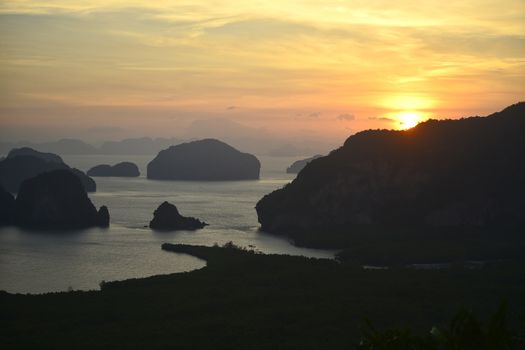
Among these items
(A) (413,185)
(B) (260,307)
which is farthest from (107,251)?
(A) (413,185)

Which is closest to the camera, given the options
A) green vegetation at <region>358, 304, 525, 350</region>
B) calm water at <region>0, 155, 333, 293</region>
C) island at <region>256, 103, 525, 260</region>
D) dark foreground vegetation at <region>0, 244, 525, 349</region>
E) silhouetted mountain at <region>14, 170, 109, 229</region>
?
green vegetation at <region>358, 304, 525, 350</region>

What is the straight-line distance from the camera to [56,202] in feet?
512

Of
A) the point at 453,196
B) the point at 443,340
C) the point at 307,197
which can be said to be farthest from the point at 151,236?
the point at 443,340

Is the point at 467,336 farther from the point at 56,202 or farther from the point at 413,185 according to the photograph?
the point at 56,202

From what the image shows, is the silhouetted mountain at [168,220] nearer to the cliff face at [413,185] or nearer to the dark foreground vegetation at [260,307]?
the cliff face at [413,185]

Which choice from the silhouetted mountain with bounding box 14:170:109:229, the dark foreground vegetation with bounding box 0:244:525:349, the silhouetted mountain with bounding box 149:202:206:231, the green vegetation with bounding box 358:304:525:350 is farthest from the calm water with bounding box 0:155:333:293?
the green vegetation with bounding box 358:304:525:350

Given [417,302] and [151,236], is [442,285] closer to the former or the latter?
[417,302]

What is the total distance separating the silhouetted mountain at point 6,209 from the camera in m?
157

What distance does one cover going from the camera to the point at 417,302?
69625 mm

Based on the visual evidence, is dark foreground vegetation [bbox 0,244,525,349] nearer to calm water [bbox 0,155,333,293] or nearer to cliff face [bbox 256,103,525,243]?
calm water [bbox 0,155,333,293]

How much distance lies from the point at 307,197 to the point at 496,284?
225ft

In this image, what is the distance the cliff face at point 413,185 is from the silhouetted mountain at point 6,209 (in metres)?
52.2

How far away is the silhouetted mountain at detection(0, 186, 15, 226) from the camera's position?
15725cm

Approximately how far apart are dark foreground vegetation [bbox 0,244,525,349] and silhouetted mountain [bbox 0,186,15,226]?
8016 cm
